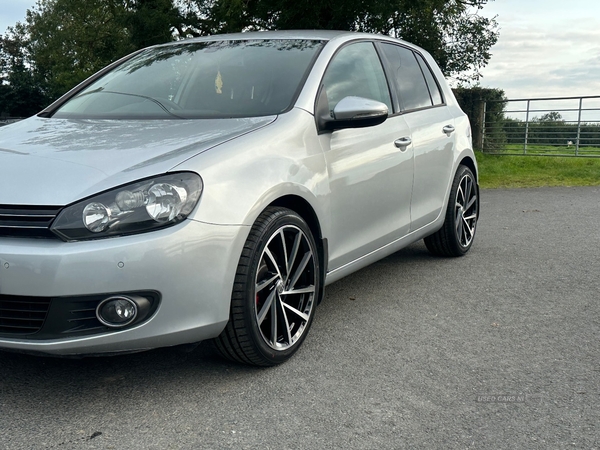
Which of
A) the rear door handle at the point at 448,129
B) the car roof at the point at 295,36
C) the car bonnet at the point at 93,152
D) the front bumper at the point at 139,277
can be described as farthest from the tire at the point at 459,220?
the front bumper at the point at 139,277

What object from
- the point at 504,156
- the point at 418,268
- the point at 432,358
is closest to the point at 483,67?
the point at 504,156

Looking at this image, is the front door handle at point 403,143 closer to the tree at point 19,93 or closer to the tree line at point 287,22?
the tree line at point 287,22

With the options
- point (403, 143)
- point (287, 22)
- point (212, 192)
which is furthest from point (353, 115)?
point (287, 22)

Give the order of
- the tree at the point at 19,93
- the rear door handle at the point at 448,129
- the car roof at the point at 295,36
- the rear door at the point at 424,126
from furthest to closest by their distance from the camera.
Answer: the tree at the point at 19,93, the rear door handle at the point at 448,129, the rear door at the point at 424,126, the car roof at the point at 295,36

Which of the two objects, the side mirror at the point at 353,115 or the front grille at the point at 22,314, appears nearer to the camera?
the front grille at the point at 22,314

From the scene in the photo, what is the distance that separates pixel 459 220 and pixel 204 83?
8.44ft

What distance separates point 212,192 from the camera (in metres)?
2.92

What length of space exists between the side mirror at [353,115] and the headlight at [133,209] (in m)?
1.05

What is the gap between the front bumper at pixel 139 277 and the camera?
2.67 metres

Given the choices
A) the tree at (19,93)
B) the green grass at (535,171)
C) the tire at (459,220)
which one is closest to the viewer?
the tire at (459,220)

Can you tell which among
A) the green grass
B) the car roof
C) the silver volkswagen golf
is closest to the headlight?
the silver volkswagen golf

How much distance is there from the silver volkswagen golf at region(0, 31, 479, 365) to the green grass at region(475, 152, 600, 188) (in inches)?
330

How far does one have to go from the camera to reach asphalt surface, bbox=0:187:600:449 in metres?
2.69

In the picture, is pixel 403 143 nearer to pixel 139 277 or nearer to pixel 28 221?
pixel 139 277
